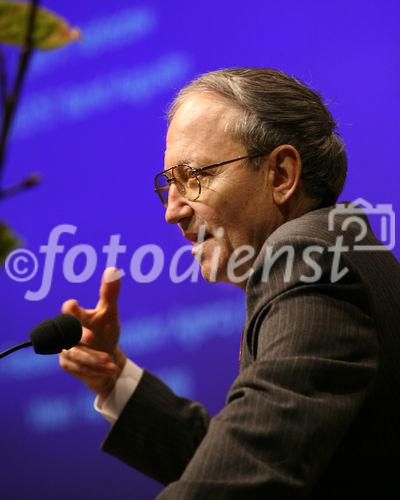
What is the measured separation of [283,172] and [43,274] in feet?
2.15

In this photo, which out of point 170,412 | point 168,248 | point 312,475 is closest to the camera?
point 312,475

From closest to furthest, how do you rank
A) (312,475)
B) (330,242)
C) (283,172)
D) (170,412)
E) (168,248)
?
(312,475)
(330,242)
(283,172)
(170,412)
(168,248)

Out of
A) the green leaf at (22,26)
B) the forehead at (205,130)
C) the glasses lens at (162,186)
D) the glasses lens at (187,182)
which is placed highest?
the forehead at (205,130)

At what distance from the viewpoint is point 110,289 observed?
123 centimetres

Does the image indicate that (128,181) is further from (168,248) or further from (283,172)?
(283,172)

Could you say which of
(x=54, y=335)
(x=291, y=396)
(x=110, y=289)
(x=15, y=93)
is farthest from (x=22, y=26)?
(x=110, y=289)

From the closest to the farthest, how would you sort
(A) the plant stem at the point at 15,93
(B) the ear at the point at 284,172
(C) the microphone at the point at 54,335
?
(A) the plant stem at the point at 15,93
(C) the microphone at the point at 54,335
(B) the ear at the point at 284,172

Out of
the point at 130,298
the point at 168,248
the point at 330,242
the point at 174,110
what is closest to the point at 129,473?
the point at 130,298

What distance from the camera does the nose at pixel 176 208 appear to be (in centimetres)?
114

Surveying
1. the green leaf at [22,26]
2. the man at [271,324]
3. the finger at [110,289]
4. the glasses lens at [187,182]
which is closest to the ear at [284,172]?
the man at [271,324]

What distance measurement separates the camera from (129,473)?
1.56m

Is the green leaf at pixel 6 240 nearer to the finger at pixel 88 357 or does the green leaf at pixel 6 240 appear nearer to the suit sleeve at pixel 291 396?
the suit sleeve at pixel 291 396

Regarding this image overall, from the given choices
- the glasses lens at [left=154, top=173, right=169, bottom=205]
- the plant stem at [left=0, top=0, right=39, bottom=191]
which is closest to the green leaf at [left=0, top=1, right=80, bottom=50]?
the plant stem at [left=0, top=0, right=39, bottom=191]

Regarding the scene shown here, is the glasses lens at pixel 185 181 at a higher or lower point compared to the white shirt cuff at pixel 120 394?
higher
